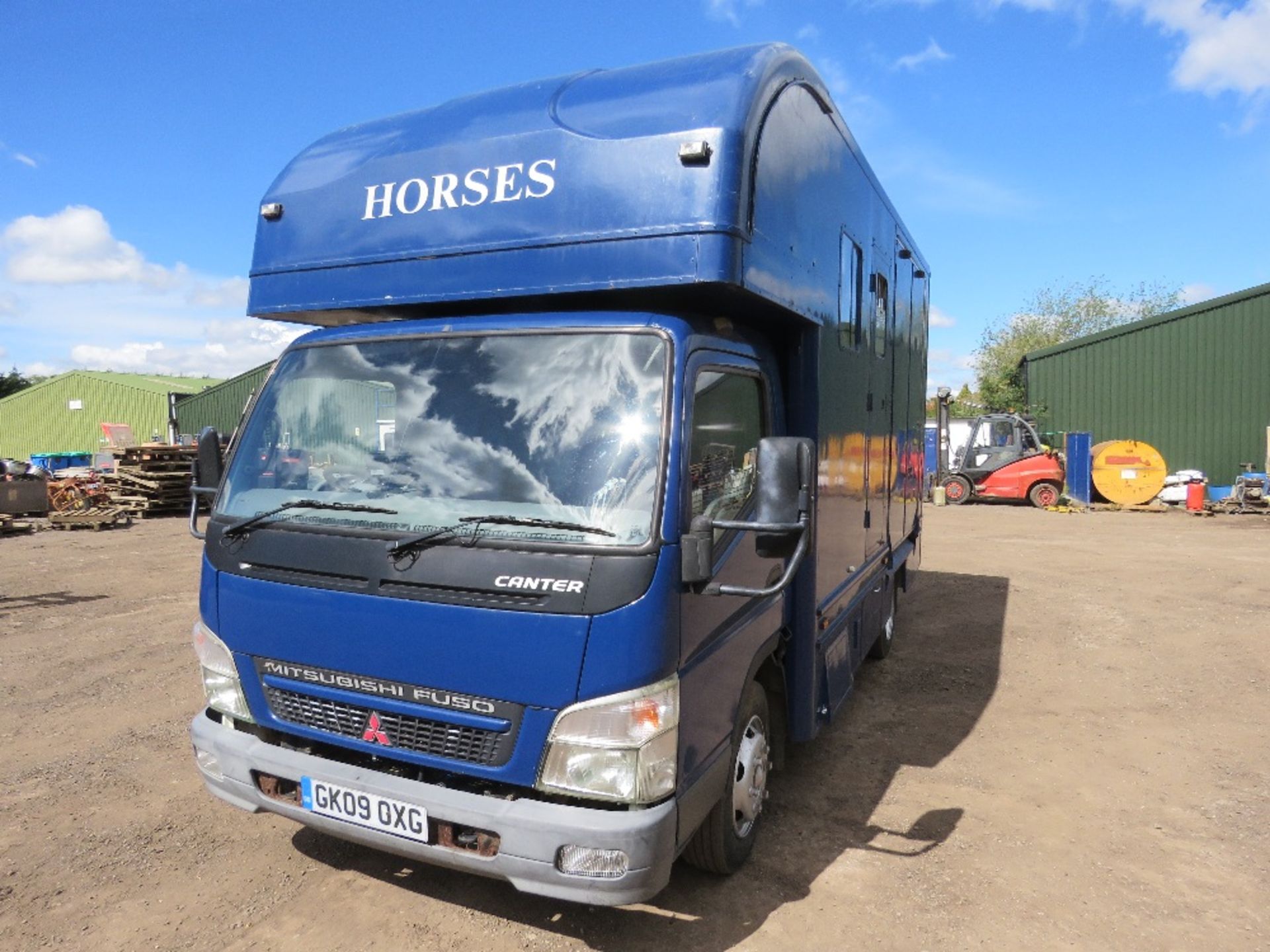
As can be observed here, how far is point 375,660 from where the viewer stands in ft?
9.17

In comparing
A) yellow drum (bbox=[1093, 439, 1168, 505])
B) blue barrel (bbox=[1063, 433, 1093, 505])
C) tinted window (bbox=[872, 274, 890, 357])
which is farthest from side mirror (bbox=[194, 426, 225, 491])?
blue barrel (bbox=[1063, 433, 1093, 505])

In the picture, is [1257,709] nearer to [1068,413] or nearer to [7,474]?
[1068,413]

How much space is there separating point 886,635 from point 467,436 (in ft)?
15.9

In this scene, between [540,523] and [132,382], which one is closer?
[540,523]

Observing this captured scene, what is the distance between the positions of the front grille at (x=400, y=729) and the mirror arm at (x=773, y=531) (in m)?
0.84

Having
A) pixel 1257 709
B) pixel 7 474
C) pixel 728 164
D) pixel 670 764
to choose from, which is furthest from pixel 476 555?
pixel 7 474

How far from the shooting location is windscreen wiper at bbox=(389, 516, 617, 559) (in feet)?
8.75

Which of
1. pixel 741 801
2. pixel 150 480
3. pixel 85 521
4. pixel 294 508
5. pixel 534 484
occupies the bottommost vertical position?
pixel 741 801

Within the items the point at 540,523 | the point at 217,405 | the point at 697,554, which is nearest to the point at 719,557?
the point at 697,554

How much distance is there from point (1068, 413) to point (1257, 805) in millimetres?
21509

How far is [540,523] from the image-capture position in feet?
8.77

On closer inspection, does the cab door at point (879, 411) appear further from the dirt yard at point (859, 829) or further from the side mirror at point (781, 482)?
the side mirror at point (781, 482)

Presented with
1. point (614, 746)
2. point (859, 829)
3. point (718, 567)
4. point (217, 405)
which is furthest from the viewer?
point (217, 405)

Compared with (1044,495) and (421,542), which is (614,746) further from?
(1044,495)
